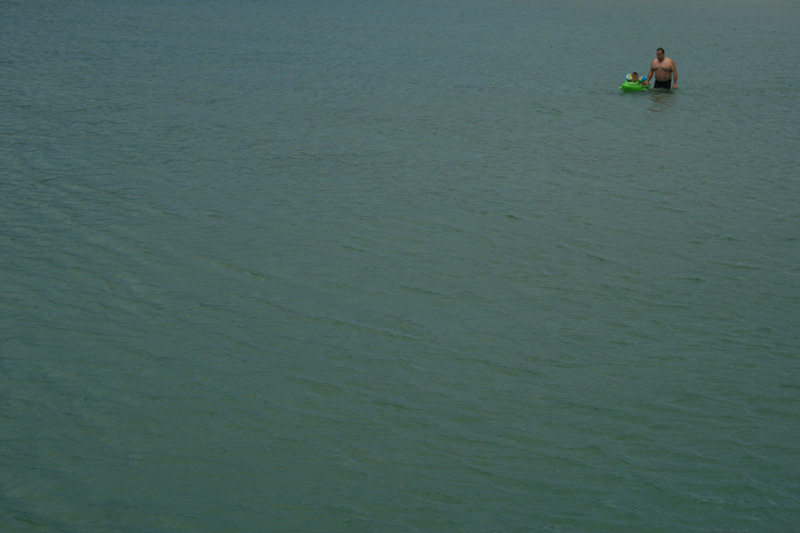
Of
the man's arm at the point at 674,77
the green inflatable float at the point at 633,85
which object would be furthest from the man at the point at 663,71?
the green inflatable float at the point at 633,85

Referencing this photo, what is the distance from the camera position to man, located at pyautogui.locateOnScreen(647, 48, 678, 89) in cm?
2456

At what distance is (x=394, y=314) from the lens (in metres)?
10.0

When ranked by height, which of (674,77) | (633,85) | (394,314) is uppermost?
(674,77)

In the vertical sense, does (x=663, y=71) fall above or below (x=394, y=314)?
above

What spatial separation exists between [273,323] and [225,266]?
6.26 feet

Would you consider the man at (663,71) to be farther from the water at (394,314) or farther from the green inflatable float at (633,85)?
the water at (394,314)

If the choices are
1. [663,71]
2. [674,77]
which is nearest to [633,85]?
[663,71]

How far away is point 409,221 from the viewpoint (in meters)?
13.2

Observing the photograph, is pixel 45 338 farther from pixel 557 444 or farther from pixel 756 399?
pixel 756 399

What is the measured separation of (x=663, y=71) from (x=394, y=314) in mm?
18177

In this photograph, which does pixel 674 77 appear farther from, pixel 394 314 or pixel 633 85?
pixel 394 314

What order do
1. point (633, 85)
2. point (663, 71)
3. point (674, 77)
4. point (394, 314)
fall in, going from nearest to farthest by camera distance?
point (394, 314) < point (633, 85) < point (663, 71) < point (674, 77)

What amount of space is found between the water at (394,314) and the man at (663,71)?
9.04 ft

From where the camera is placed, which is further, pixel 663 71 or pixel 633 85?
pixel 663 71
